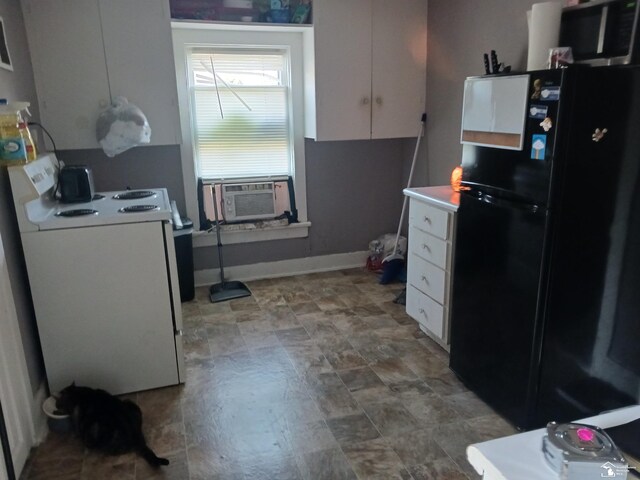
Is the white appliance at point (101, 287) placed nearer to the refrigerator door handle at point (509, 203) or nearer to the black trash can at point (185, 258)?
the black trash can at point (185, 258)

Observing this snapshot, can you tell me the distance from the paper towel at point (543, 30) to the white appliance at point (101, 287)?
186 cm

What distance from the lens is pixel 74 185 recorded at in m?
2.62

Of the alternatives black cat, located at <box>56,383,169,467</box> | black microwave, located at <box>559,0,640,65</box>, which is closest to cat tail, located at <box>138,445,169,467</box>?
black cat, located at <box>56,383,169,467</box>

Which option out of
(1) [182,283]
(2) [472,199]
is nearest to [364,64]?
(2) [472,199]

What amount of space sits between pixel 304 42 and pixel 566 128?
248 cm

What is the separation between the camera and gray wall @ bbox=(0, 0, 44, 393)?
2150 millimetres

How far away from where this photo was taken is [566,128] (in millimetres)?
1731

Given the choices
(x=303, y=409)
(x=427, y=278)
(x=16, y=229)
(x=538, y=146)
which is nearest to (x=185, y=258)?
(x=16, y=229)

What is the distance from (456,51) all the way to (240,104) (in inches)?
64.8

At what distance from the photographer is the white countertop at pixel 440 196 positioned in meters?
2.50

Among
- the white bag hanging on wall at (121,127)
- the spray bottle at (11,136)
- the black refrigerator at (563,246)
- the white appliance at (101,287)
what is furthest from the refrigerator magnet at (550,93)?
the white bag hanging on wall at (121,127)

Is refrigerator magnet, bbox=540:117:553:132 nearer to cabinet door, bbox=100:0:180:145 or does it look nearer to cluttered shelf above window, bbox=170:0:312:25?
cluttered shelf above window, bbox=170:0:312:25

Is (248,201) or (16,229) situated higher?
(16,229)

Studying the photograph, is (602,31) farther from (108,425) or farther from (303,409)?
(108,425)
